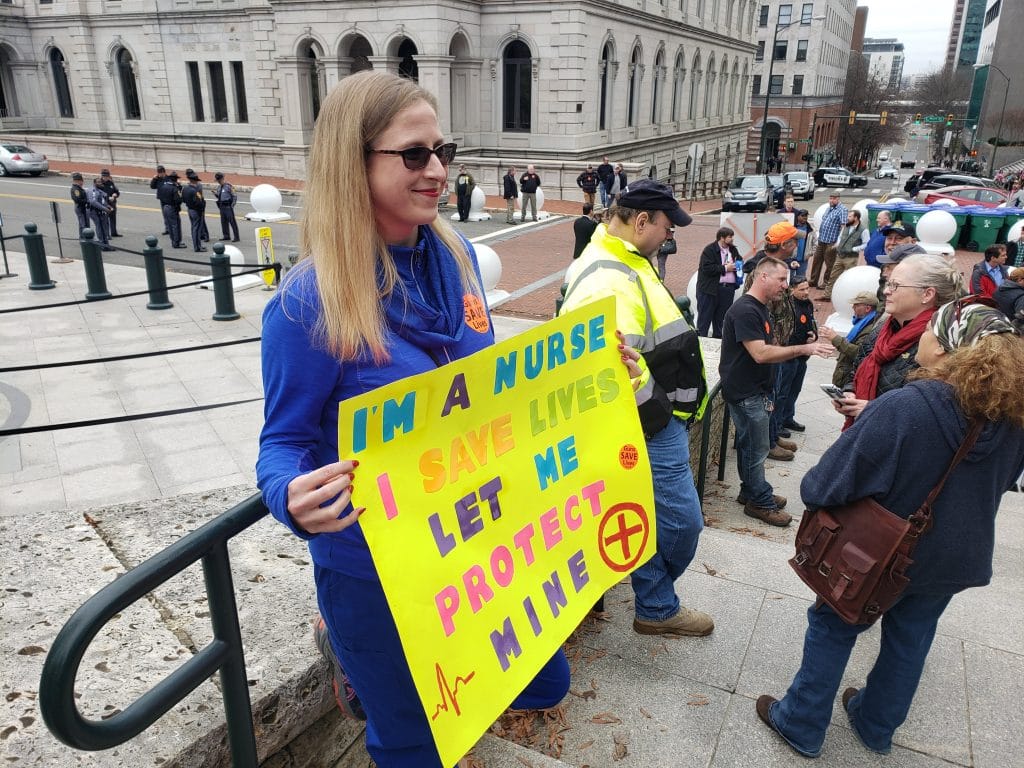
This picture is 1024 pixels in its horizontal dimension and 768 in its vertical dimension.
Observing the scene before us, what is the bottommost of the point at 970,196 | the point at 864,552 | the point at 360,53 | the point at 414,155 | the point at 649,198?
the point at 970,196

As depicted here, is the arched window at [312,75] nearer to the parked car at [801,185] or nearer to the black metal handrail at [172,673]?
the parked car at [801,185]

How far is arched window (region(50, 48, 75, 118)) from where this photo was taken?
133 feet

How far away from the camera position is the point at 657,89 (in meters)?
40.6

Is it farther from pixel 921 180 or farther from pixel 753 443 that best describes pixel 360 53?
pixel 753 443

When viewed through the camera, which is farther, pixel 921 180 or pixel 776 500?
pixel 921 180

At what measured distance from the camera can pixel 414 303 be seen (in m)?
1.85

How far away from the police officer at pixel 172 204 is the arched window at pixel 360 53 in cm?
1519

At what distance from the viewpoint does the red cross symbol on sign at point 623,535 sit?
7.98ft

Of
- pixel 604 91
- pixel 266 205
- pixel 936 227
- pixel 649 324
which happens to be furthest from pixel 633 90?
pixel 649 324

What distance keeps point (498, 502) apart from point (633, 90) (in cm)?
3884

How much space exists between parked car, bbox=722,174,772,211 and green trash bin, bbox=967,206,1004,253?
8.60 meters

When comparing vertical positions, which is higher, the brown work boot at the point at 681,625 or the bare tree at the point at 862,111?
the bare tree at the point at 862,111

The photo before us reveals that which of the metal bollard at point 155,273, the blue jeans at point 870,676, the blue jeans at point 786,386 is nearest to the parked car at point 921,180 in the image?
the blue jeans at point 786,386

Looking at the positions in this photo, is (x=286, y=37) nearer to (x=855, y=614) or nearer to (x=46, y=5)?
(x=46, y=5)
